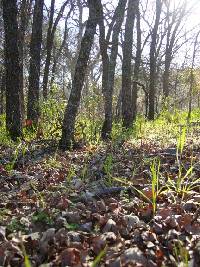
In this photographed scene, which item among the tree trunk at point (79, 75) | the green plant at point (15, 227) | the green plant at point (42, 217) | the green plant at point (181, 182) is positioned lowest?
the green plant at point (15, 227)

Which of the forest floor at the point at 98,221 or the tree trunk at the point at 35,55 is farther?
the tree trunk at the point at 35,55

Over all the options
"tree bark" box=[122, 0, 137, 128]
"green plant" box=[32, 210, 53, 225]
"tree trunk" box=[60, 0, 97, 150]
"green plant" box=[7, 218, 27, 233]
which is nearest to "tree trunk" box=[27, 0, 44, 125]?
"tree bark" box=[122, 0, 137, 128]

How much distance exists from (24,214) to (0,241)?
0.57 metres

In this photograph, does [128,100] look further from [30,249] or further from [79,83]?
[30,249]

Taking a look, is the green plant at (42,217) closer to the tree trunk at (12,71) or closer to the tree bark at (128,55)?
the tree trunk at (12,71)

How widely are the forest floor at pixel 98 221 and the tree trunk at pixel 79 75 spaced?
252cm

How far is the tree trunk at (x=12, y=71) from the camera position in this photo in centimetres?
877

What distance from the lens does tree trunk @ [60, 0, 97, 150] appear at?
284 inches

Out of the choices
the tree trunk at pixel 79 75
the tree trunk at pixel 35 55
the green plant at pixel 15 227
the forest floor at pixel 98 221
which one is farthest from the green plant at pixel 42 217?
the tree trunk at pixel 35 55

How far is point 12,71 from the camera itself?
29.8ft

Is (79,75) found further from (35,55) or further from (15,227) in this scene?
(35,55)

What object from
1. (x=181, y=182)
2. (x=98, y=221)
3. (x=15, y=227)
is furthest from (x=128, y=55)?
(x=15, y=227)

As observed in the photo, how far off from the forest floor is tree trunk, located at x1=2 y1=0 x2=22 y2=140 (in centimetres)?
423

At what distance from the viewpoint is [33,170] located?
5520 millimetres
